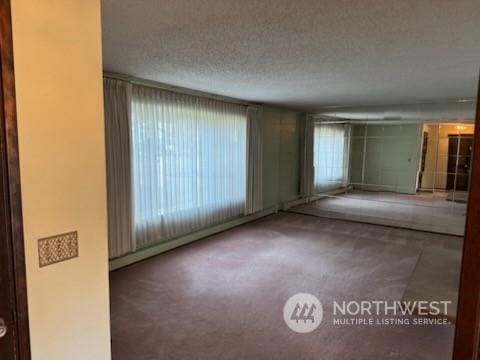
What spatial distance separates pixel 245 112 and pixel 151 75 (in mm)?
2309

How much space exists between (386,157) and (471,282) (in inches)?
271

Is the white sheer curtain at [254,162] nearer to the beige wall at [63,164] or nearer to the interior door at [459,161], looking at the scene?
the interior door at [459,161]

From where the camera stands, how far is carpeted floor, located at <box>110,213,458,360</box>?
2361mm

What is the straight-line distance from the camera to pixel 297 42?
2.33 m

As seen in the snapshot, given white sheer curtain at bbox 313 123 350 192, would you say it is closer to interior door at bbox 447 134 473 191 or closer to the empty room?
the empty room

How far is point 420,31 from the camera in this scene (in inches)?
81.4

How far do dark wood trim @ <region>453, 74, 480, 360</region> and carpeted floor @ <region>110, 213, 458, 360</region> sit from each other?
1.78m

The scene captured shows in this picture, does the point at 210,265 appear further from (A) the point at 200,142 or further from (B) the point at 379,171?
(B) the point at 379,171

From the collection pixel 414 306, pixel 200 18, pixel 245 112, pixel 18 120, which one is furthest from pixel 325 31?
pixel 245 112

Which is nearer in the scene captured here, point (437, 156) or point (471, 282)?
point (471, 282)

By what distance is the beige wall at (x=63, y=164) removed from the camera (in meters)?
1.17

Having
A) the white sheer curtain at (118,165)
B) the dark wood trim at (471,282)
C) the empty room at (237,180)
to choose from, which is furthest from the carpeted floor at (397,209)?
the dark wood trim at (471,282)

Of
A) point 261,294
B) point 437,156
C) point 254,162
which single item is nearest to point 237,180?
point 254,162

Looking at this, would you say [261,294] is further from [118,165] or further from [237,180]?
[237,180]
